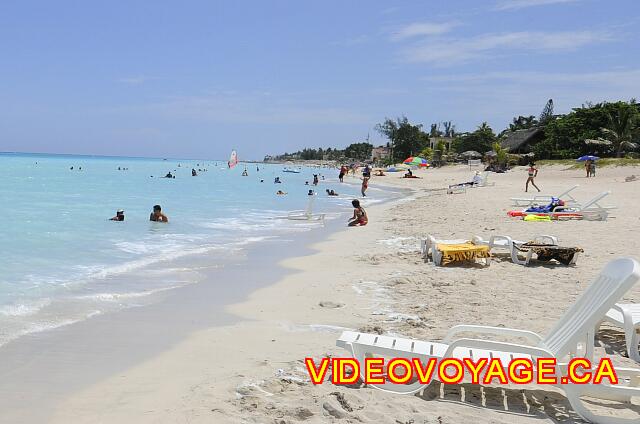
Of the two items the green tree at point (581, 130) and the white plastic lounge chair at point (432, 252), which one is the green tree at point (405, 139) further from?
the white plastic lounge chair at point (432, 252)

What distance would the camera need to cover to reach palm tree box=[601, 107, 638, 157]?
46.0 meters

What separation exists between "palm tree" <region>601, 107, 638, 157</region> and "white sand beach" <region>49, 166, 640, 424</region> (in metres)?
39.8

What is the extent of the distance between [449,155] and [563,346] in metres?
74.0

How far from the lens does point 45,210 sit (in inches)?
826

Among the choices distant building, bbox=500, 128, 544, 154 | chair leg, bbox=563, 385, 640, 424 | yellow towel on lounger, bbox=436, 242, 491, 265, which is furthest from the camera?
distant building, bbox=500, 128, 544, 154

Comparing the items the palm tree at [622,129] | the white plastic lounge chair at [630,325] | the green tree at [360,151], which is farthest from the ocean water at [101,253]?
the green tree at [360,151]

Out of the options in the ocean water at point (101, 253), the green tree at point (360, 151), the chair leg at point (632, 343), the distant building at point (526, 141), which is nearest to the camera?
the chair leg at point (632, 343)

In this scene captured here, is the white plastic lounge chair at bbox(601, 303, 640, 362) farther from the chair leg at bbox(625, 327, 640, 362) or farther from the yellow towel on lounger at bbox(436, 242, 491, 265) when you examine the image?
the yellow towel on lounger at bbox(436, 242, 491, 265)

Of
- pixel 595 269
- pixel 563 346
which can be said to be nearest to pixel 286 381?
pixel 563 346

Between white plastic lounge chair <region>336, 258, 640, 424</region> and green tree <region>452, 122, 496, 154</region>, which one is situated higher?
green tree <region>452, 122, 496, 154</region>

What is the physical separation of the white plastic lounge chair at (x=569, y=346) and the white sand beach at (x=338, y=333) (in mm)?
208

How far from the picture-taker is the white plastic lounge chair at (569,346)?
3680 mm

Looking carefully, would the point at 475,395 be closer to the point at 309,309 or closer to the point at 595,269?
the point at 309,309

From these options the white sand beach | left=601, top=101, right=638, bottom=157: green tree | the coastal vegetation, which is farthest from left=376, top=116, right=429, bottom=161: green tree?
the white sand beach
